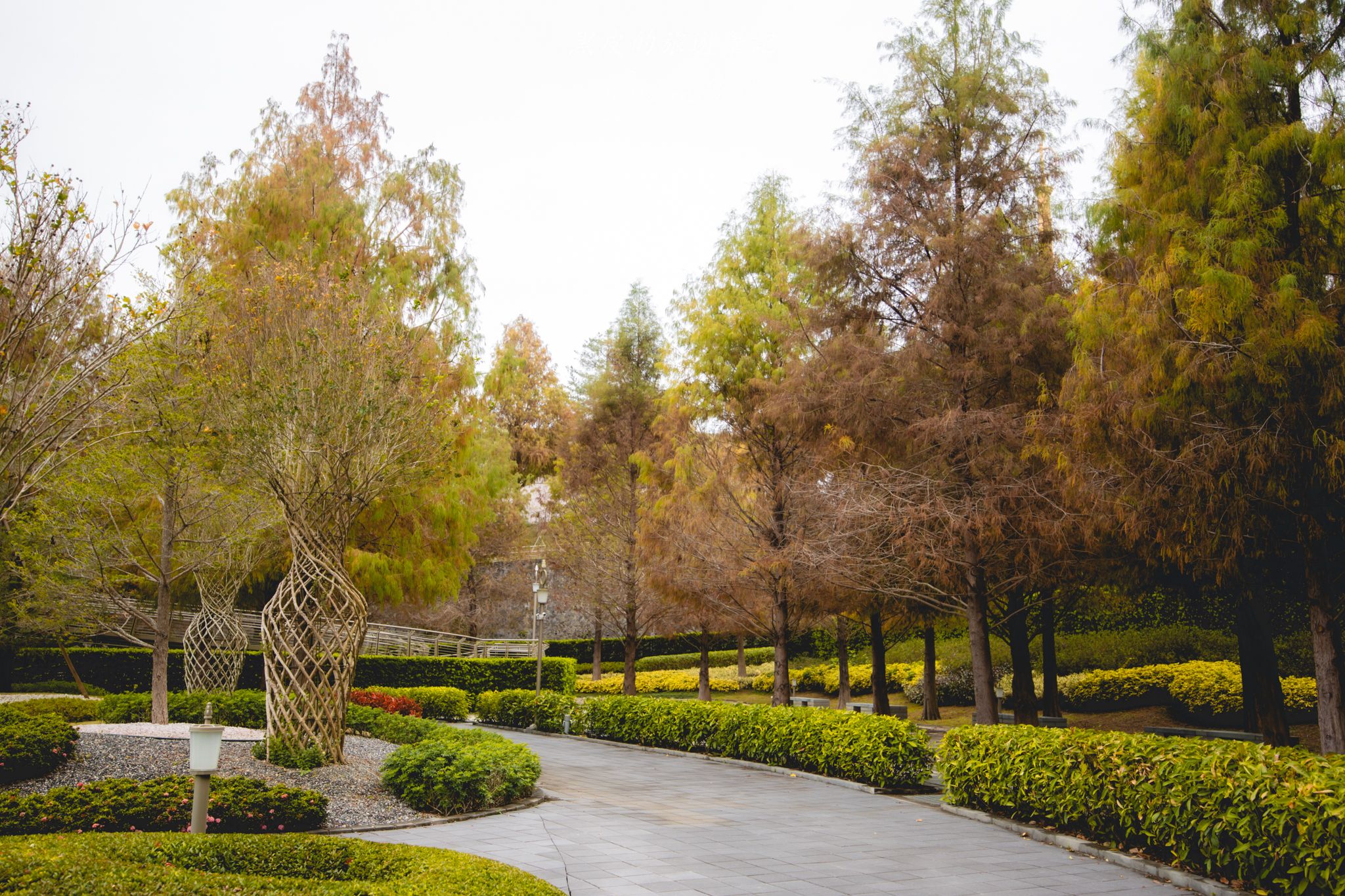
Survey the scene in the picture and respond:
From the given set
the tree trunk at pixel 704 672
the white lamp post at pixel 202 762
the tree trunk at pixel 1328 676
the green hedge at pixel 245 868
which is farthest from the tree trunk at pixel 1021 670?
the white lamp post at pixel 202 762

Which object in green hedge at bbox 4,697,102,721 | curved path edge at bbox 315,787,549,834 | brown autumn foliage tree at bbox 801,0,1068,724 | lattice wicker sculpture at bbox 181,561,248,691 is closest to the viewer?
curved path edge at bbox 315,787,549,834

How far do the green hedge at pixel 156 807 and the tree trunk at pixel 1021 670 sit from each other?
979cm

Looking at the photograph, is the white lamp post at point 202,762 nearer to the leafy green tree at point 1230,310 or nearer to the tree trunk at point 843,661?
the leafy green tree at point 1230,310

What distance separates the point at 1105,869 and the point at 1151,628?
15080 mm

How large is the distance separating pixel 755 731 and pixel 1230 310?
26.1 feet

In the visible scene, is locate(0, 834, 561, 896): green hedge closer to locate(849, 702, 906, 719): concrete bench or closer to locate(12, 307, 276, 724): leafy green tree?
locate(12, 307, 276, 724): leafy green tree

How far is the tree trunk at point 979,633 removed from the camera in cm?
1159

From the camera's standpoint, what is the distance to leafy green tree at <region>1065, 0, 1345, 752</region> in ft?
26.3

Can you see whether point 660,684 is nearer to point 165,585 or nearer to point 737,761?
point 737,761

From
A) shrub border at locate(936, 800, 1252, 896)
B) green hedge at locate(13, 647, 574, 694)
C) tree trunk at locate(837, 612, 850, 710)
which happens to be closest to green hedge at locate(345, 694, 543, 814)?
shrub border at locate(936, 800, 1252, 896)

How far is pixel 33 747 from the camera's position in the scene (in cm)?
768

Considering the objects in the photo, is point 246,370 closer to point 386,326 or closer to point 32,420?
point 386,326

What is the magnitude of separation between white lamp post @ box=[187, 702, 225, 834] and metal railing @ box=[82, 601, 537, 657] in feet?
48.1

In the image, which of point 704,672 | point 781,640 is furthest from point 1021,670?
point 704,672
